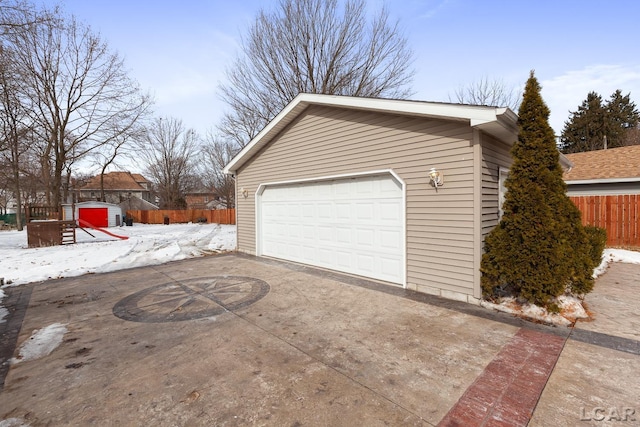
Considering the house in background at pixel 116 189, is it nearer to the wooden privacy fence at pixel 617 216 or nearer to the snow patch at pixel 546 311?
the snow patch at pixel 546 311

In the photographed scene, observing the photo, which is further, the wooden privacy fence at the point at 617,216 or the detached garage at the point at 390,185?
the wooden privacy fence at the point at 617,216

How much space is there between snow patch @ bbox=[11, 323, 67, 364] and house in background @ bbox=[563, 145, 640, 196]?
13.7 m

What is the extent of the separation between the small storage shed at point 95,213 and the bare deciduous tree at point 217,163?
9837 mm

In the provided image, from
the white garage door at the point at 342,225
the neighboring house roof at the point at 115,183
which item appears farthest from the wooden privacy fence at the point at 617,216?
the neighboring house roof at the point at 115,183

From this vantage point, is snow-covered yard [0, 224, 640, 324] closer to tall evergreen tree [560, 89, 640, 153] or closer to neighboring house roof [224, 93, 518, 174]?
neighboring house roof [224, 93, 518, 174]

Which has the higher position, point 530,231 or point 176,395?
point 530,231

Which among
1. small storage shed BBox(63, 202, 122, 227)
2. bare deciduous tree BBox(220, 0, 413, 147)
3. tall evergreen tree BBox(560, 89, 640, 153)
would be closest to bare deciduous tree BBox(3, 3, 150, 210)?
small storage shed BBox(63, 202, 122, 227)

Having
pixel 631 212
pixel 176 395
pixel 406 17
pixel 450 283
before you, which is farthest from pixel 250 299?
pixel 406 17

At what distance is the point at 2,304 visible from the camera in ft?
16.2

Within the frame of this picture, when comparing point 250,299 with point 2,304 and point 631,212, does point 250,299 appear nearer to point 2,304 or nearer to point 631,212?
point 2,304

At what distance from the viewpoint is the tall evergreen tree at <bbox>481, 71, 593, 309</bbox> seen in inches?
151

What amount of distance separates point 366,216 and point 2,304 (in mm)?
6705

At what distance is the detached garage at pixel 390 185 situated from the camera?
14.5ft

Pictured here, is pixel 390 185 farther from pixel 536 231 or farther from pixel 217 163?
pixel 217 163
